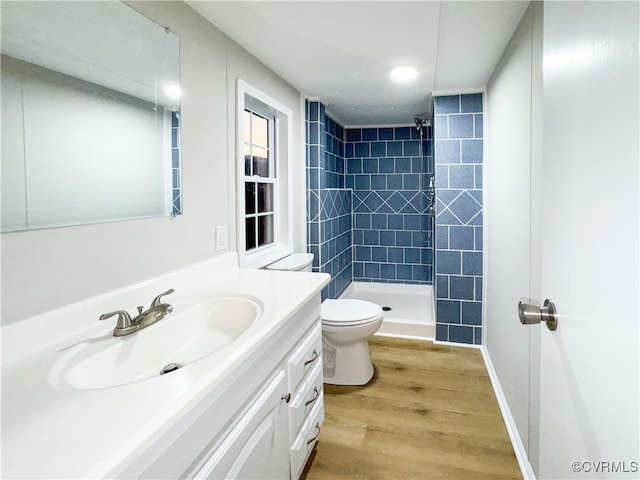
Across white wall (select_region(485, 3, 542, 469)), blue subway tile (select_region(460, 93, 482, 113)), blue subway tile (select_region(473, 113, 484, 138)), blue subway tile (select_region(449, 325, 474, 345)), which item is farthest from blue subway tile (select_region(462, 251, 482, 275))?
blue subway tile (select_region(460, 93, 482, 113))

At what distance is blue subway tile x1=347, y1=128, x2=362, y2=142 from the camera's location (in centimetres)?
439

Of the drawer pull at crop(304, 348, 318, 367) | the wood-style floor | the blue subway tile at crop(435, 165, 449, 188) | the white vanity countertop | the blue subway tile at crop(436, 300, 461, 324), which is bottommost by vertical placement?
the wood-style floor

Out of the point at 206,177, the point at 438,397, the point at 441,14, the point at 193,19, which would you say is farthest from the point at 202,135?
the point at 438,397

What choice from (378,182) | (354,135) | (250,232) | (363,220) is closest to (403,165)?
(378,182)

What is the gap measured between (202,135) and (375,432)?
1.74m

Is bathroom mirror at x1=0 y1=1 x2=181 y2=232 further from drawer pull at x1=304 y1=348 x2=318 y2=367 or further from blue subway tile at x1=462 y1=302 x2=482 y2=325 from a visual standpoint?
blue subway tile at x1=462 y1=302 x2=482 y2=325

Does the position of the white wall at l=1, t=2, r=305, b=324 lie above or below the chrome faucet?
above

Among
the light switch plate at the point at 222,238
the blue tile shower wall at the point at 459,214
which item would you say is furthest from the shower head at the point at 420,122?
the light switch plate at the point at 222,238

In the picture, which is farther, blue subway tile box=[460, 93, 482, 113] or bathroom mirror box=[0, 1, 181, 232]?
blue subway tile box=[460, 93, 482, 113]

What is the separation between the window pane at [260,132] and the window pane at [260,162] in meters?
0.05

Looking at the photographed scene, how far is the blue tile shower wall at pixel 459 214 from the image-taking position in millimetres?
2928

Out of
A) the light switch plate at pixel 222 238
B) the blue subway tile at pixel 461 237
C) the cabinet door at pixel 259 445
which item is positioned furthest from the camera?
the blue subway tile at pixel 461 237

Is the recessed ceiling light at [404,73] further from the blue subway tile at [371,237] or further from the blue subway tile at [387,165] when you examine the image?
the blue subway tile at [371,237]

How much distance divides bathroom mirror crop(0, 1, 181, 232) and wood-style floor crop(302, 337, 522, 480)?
141cm
